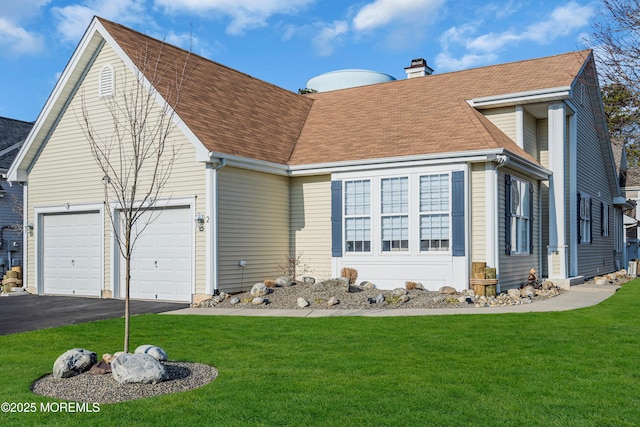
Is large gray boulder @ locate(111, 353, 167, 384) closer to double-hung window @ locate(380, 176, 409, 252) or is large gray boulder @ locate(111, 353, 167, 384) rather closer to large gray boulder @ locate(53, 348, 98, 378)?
large gray boulder @ locate(53, 348, 98, 378)

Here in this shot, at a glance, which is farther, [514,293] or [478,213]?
[478,213]

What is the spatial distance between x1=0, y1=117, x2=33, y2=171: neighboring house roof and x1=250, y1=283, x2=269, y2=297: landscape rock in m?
14.0

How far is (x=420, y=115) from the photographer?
16.4 metres

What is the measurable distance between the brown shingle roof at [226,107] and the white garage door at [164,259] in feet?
6.91

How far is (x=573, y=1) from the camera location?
11.8 meters

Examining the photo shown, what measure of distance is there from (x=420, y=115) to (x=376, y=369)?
36.1 ft

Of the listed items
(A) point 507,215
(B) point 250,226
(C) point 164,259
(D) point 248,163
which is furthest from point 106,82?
(A) point 507,215

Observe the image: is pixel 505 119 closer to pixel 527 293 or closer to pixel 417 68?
pixel 527 293

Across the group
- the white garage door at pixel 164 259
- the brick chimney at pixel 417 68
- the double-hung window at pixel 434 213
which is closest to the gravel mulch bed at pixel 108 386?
the white garage door at pixel 164 259

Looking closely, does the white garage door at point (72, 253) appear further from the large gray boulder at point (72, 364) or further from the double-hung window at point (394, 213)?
the large gray boulder at point (72, 364)

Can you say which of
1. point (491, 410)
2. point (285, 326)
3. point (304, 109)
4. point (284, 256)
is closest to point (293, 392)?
point (491, 410)

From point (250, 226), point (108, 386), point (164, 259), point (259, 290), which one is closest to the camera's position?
point (108, 386)

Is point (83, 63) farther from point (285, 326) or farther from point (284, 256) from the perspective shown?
point (285, 326)

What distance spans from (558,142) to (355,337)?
1080cm
